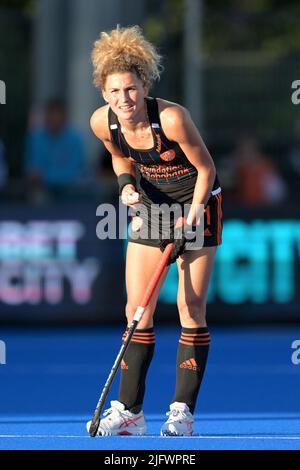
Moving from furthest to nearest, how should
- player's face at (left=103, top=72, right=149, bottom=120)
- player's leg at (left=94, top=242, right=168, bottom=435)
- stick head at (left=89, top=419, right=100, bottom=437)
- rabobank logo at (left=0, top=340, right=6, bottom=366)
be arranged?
1. rabobank logo at (left=0, top=340, right=6, bottom=366)
2. player's leg at (left=94, top=242, right=168, bottom=435)
3. stick head at (left=89, top=419, right=100, bottom=437)
4. player's face at (left=103, top=72, right=149, bottom=120)

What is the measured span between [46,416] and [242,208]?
4.77 meters

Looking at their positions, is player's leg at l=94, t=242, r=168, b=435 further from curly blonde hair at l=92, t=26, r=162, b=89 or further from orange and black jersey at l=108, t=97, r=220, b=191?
curly blonde hair at l=92, t=26, r=162, b=89

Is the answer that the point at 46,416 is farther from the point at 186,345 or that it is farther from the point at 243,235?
the point at 243,235

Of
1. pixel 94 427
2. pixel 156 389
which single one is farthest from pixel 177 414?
pixel 156 389

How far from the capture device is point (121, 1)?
15.1 m

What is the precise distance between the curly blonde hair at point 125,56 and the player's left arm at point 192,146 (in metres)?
0.24

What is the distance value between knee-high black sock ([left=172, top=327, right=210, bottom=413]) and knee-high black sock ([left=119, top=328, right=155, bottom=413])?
0.19 metres

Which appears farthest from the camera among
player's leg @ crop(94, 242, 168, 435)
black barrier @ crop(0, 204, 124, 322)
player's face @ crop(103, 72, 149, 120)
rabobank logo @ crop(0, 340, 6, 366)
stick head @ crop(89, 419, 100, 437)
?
black barrier @ crop(0, 204, 124, 322)

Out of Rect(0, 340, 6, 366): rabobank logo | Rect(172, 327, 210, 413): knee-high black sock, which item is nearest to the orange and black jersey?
Rect(172, 327, 210, 413): knee-high black sock

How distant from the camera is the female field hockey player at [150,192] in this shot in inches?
262

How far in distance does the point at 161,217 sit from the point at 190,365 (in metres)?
0.83

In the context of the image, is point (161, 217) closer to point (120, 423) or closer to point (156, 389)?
point (120, 423)

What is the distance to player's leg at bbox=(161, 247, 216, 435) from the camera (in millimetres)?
6895
